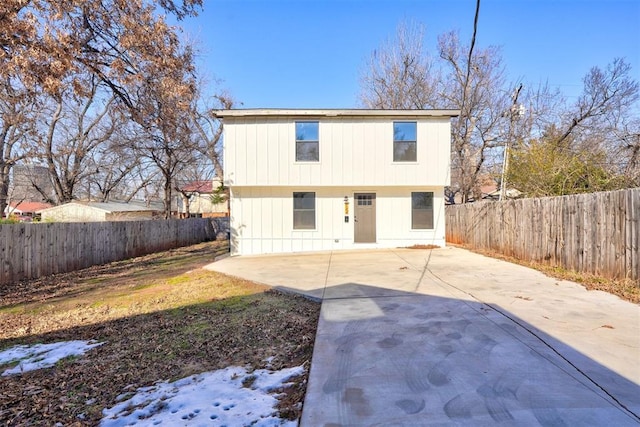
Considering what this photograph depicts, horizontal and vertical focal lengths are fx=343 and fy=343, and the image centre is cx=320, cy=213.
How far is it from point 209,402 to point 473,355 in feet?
7.60

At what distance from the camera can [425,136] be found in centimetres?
1184

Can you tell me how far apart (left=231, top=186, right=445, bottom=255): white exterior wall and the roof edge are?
2497 millimetres

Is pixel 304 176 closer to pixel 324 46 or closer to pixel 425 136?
pixel 425 136

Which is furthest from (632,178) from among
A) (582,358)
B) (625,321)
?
(582,358)

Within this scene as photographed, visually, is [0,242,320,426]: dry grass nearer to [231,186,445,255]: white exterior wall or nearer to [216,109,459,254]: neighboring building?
[231,186,445,255]: white exterior wall

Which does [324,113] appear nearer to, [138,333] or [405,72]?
[138,333]

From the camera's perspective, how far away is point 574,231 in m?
6.88

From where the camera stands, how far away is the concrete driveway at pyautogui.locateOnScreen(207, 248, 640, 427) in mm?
2295

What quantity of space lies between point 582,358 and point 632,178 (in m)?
6.93

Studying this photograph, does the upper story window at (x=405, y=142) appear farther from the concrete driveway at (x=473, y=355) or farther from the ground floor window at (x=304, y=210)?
the concrete driveway at (x=473, y=355)

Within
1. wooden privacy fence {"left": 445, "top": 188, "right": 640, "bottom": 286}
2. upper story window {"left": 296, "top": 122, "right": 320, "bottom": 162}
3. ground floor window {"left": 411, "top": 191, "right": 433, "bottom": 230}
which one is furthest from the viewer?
ground floor window {"left": 411, "top": 191, "right": 433, "bottom": 230}

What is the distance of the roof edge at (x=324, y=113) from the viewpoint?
37.8 feet

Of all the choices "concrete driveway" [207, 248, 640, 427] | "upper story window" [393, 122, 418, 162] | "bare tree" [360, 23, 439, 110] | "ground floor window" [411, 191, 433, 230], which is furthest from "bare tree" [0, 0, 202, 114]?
"bare tree" [360, 23, 439, 110]

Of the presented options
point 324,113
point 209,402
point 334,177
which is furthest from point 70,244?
point 209,402
